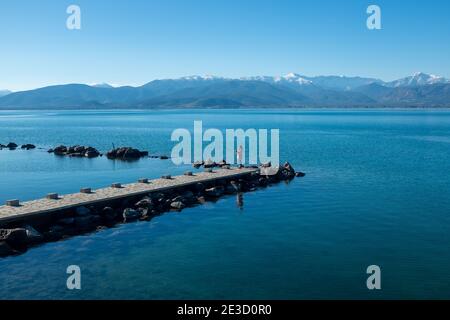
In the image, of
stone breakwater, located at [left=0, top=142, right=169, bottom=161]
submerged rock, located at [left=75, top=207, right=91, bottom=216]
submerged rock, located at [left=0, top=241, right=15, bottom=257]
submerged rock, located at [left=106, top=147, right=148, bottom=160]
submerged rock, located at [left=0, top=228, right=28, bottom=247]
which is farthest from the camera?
stone breakwater, located at [left=0, top=142, right=169, bottom=161]

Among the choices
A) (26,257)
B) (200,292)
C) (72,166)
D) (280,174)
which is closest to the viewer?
(200,292)

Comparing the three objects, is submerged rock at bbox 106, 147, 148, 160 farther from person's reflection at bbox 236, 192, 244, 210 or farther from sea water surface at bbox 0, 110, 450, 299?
person's reflection at bbox 236, 192, 244, 210

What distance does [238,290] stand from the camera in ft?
66.5

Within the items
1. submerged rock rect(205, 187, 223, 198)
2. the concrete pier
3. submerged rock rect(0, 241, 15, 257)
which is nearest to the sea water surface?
submerged rock rect(0, 241, 15, 257)

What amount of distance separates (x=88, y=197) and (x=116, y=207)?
6.57 feet

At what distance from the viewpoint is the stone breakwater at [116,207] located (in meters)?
26.4

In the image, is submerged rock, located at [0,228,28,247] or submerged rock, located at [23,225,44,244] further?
submerged rock, located at [23,225,44,244]

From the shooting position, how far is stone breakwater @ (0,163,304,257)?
2636 centimetres

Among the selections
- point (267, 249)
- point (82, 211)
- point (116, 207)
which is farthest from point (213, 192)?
point (267, 249)

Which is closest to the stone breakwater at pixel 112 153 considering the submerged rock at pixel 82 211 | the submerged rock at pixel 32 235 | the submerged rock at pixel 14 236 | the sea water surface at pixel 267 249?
the sea water surface at pixel 267 249
